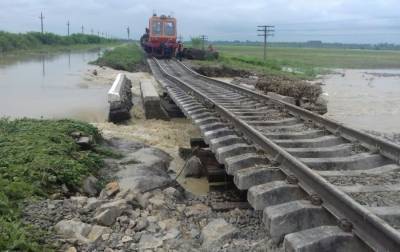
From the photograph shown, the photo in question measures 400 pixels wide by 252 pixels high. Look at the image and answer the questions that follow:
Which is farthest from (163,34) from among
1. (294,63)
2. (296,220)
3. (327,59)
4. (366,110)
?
(327,59)

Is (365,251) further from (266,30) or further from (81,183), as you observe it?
(266,30)

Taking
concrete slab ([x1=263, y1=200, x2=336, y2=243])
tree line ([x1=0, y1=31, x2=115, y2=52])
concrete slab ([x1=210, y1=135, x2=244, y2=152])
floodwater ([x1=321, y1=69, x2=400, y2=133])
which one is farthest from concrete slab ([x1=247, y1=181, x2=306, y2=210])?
tree line ([x1=0, y1=31, x2=115, y2=52])

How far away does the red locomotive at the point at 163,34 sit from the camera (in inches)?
1414

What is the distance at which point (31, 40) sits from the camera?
84750 millimetres

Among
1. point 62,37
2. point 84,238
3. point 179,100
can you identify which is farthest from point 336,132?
point 62,37

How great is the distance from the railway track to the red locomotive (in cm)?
2799

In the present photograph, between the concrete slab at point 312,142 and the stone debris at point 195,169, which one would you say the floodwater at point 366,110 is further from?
the stone debris at point 195,169

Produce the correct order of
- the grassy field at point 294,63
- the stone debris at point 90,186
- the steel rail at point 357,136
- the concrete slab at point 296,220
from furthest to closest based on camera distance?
the grassy field at point 294,63, the stone debris at point 90,186, the steel rail at point 357,136, the concrete slab at point 296,220

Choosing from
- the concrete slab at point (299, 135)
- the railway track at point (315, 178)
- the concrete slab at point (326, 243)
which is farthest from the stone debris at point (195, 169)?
the concrete slab at point (326, 243)

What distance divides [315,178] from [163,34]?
3258 cm

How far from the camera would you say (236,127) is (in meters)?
7.54

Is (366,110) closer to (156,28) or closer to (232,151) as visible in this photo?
(232,151)

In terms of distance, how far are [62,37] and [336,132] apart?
106 m

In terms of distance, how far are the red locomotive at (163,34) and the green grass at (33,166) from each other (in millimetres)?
27514
